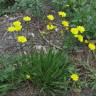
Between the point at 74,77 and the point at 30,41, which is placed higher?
the point at 30,41

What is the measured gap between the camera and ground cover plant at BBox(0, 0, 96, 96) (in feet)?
11.9

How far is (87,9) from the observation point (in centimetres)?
453

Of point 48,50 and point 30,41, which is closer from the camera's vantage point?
point 48,50

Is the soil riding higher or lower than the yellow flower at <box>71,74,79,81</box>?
higher

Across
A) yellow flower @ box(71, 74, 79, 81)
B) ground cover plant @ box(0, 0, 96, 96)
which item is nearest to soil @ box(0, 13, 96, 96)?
ground cover plant @ box(0, 0, 96, 96)

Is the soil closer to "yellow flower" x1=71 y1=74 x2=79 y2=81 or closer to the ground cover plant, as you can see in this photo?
the ground cover plant

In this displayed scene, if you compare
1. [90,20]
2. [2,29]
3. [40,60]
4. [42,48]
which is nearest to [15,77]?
[40,60]

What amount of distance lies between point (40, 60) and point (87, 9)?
1.26 metres

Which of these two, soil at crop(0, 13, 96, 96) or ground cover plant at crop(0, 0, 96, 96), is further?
soil at crop(0, 13, 96, 96)

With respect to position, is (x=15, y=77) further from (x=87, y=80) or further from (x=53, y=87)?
(x=87, y=80)

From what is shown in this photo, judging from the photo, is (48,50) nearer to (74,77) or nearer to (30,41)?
(30,41)

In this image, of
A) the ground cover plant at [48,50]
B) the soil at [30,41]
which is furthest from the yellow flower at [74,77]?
the soil at [30,41]

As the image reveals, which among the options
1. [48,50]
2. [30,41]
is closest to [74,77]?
[48,50]

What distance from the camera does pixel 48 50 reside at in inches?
158
